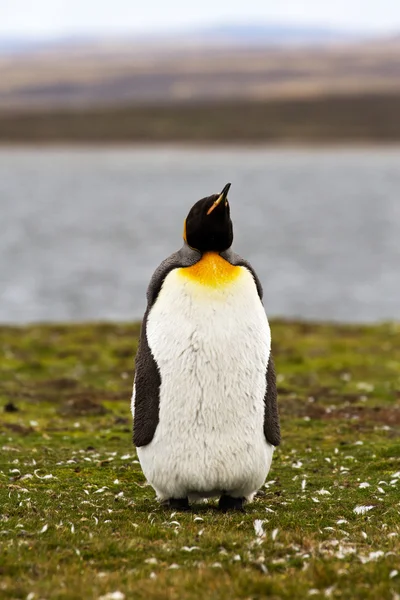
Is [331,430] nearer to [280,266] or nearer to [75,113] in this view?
[280,266]

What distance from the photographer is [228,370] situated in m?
9.93

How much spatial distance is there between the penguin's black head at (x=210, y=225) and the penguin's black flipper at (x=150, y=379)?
0.56ft

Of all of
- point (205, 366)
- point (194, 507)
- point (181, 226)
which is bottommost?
point (194, 507)

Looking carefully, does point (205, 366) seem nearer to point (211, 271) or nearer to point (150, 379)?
point (150, 379)

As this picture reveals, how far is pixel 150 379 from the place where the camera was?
33.2ft

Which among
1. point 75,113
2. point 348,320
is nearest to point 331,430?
point 348,320

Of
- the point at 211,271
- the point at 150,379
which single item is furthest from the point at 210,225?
the point at 150,379

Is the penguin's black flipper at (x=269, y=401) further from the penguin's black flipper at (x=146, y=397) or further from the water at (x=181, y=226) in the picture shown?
the water at (x=181, y=226)

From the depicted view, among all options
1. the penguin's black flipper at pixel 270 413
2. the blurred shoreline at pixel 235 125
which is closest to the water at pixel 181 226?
the blurred shoreline at pixel 235 125

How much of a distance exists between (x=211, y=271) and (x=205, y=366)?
3.14 feet

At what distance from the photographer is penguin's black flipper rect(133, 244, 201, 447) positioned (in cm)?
1005

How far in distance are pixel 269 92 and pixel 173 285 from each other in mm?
189198

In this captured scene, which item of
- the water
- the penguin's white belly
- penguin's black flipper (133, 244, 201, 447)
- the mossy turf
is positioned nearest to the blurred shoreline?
the water

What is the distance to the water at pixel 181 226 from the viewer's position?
42125 mm
